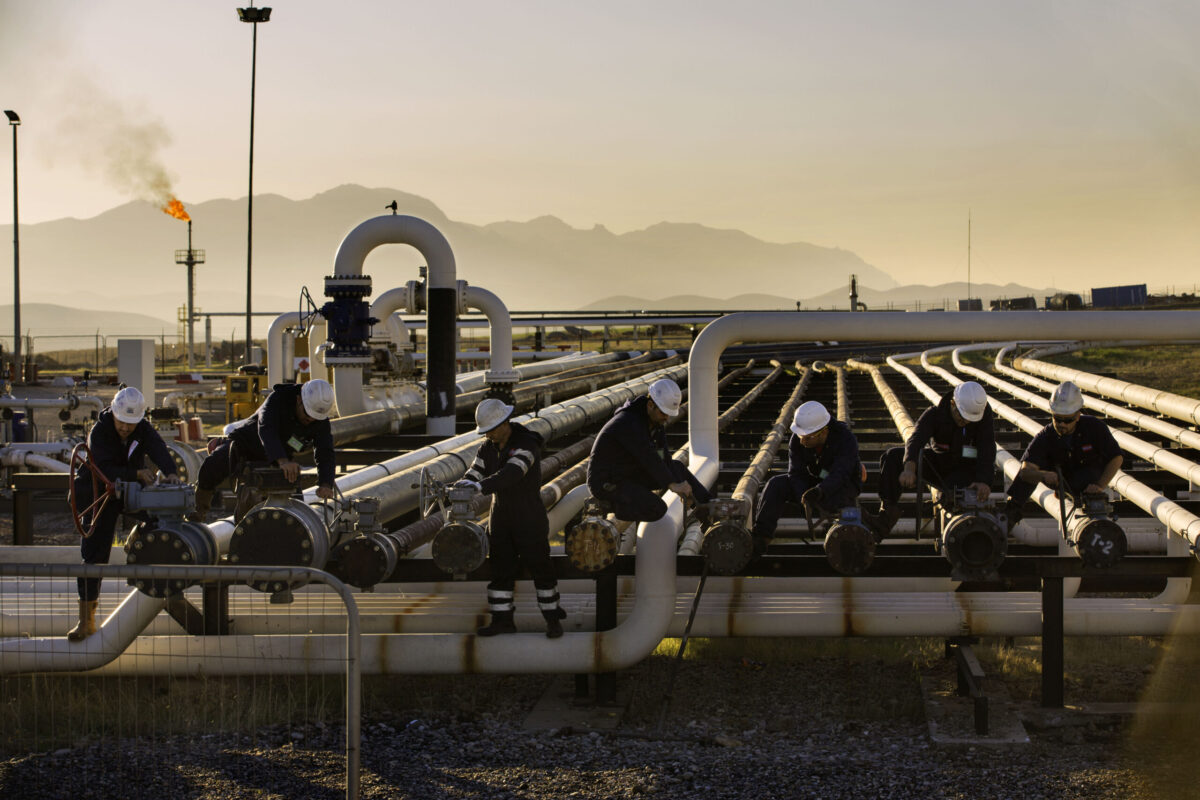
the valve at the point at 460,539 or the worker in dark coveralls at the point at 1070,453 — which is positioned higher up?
the worker in dark coveralls at the point at 1070,453

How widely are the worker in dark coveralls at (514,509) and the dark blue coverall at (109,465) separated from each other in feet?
7.01

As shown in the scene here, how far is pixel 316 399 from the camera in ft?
26.5

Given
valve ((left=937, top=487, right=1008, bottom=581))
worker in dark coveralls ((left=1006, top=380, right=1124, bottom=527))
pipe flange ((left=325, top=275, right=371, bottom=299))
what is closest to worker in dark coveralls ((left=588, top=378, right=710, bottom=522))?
valve ((left=937, top=487, right=1008, bottom=581))

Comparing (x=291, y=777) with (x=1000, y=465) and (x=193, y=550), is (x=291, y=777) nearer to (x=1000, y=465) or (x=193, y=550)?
(x=193, y=550)

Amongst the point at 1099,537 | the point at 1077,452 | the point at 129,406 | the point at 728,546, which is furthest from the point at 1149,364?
the point at 129,406

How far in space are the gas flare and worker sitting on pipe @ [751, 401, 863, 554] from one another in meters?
50.4

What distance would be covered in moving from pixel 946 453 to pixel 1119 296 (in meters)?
77.0

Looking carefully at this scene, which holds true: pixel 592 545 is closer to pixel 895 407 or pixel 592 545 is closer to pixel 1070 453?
pixel 1070 453

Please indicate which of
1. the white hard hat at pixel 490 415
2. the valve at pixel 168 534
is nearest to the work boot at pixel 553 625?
the white hard hat at pixel 490 415

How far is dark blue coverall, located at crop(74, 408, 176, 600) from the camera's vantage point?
806cm

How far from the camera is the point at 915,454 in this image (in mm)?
8102

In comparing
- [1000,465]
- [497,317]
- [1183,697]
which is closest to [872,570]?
[1183,697]

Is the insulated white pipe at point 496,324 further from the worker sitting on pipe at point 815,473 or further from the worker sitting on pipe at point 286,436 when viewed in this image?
the worker sitting on pipe at point 815,473

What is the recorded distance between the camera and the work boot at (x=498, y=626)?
26.8ft
